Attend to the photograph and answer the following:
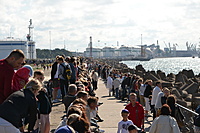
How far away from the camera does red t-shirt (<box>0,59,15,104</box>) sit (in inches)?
219

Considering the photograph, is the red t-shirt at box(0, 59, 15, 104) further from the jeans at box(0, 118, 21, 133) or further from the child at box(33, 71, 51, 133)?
the child at box(33, 71, 51, 133)

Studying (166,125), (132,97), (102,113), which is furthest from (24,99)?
(102,113)

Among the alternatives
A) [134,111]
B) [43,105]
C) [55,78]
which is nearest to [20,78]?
[43,105]

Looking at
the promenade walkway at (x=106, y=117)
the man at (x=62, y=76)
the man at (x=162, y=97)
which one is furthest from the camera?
the man at (x=62, y=76)

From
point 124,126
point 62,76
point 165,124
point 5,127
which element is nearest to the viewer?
point 5,127

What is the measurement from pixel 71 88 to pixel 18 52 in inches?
94.9

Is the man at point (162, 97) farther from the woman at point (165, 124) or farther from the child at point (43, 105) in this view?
the child at point (43, 105)

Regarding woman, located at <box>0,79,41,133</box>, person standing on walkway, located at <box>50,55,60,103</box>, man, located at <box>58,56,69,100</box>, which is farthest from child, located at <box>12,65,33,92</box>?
person standing on walkway, located at <box>50,55,60,103</box>

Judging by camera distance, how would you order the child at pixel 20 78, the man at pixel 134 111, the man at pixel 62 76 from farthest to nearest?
1. the man at pixel 62 76
2. the man at pixel 134 111
3. the child at pixel 20 78

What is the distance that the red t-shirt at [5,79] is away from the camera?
5.55 metres

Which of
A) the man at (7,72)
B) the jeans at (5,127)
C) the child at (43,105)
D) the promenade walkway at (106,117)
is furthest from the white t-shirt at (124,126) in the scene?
the jeans at (5,127)

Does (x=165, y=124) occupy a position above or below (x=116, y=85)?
above

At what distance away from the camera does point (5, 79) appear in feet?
18.2

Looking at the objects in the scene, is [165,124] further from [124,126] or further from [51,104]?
[51,104]
